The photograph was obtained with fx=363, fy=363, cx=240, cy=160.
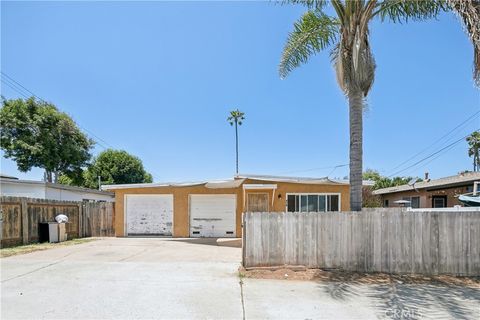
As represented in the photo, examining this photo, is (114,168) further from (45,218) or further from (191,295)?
(191,295)

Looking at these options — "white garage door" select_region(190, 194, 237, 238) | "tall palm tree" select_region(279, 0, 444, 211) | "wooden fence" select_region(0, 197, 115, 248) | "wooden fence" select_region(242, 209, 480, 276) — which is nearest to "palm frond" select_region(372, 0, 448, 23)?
"tall palm tree" select_region(279, 0, 444, 211)

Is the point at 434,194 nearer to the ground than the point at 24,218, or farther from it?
farther from it

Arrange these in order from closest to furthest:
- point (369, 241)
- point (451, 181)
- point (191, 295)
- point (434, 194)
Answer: point (191, 295) → point (369, 241) → point (451, 181) → point (434, 194)

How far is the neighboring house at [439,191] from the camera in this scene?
711 inches

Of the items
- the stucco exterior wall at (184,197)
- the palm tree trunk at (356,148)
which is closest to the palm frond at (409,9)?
the palm tree trunk at (356,148)

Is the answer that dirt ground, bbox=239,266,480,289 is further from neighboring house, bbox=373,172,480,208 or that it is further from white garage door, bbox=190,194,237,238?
neighboring house, bbox=373,172,480,208

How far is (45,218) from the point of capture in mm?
14281

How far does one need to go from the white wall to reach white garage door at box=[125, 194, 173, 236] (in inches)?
217

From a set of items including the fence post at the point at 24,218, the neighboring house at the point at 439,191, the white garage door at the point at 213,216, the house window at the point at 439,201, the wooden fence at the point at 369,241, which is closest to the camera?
the wooden fence at the point at 369,241

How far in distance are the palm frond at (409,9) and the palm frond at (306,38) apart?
117cm

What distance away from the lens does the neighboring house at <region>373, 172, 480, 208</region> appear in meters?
18.0

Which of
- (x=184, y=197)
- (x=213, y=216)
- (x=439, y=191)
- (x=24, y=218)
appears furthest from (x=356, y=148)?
(x=439, y=191)

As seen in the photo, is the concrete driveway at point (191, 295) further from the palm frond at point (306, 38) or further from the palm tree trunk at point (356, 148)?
the palm frond at point (306, 38)

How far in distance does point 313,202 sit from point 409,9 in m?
8.52
